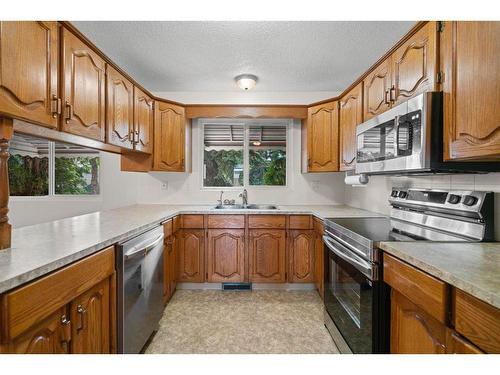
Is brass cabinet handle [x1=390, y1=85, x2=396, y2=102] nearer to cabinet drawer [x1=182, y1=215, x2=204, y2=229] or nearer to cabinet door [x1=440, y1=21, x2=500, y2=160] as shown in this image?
cabinet door [x1=440, y1=21, x2=500, y2=160]

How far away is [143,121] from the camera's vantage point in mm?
2631

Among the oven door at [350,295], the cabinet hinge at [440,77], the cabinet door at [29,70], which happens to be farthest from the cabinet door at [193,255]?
the cabinet hinge at [440,77]

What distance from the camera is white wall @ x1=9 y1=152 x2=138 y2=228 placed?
3385mm

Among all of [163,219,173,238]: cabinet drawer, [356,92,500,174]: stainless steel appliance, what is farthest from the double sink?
[356,92,500,174]: stainless steel appliance

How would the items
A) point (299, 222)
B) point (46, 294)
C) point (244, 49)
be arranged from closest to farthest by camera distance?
point (46, 294)
point (244, 49)
point (299, 222)

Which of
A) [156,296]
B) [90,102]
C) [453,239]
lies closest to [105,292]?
[156,296]

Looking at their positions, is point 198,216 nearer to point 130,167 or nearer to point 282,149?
point 130,167

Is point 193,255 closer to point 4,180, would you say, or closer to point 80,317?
point 80,317

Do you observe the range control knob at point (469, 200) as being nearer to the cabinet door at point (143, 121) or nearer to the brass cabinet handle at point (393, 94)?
the brass cabinet handle at point (393, 94)

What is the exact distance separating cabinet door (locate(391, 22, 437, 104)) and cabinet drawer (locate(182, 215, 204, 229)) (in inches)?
79.7

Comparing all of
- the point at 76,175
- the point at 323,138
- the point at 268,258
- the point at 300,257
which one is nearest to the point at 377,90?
the point at 323,138

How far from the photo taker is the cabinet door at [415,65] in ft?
4.48

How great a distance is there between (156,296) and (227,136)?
2.18m

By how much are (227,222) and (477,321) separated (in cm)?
218
